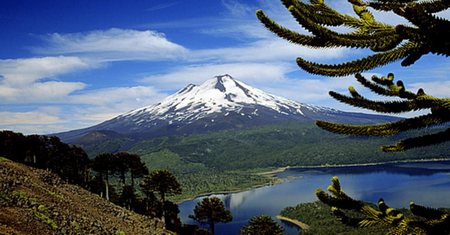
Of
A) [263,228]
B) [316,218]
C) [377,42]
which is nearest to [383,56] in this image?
[377,42]

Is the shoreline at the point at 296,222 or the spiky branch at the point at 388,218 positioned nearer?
the spiky branch at the point at 388,218

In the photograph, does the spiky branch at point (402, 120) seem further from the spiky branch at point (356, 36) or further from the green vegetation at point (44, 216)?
the green vegetation at point (44, 216)

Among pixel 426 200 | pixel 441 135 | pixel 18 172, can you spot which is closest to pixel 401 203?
pixel 426 200

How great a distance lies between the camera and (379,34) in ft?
15.2

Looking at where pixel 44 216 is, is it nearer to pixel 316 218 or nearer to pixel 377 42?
pixel 377 42

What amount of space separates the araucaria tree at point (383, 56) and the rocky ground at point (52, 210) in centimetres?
2311

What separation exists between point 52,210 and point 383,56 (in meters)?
35.3

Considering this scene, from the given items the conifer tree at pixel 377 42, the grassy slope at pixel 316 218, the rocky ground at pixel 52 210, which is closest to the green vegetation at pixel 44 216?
the rocky ground at pixel 52 210

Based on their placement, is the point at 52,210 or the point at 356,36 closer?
the point at 356,36

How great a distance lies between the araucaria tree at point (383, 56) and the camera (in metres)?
4.11

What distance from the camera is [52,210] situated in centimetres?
3466

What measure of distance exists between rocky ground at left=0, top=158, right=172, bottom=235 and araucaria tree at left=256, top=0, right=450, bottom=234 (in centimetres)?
2311

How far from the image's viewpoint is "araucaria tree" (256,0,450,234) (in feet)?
13.5

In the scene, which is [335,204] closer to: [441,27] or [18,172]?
[441,27]
